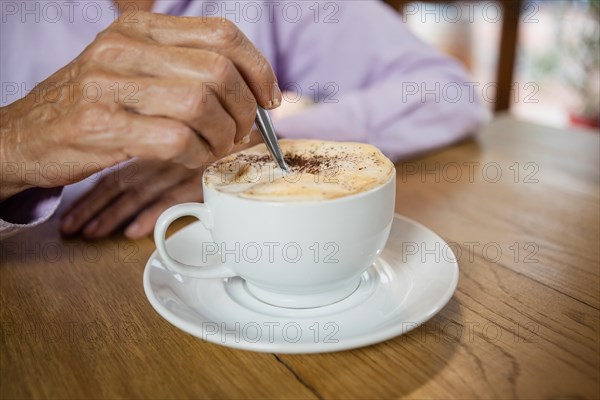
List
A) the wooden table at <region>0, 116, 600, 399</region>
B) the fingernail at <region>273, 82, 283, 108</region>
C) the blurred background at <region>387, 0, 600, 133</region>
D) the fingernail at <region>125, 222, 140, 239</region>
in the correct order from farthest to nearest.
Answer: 1. the blurred background at <region>387, 0, 600, 133</region>
2. the fingernail at <region>125, 222, 140, 239</region>
3. the fingernail at <region>273, 82, 283, 108</region>
4. the wooden table at <region>0, 116, 600, 399</region>

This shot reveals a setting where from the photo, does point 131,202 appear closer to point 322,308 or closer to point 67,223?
point 67,223

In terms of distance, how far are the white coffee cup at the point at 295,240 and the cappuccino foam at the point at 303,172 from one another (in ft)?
0.04

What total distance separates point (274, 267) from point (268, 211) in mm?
59

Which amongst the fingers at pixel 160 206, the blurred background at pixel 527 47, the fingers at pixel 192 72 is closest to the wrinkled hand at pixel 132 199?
the fingers at pixel 160 206

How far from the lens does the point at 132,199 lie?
760 mm

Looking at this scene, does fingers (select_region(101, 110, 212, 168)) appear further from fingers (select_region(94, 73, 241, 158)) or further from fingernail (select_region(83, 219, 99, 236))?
fingernail (select_region(83, 219, 99, 236))

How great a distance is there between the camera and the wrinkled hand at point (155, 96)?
0.50 m

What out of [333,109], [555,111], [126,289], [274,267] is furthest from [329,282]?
[555,111]

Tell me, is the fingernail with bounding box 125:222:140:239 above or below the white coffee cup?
below

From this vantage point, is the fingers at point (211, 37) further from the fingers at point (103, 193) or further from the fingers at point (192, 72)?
the fingers at point (103, 193)

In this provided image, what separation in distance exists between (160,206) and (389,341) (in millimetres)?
408

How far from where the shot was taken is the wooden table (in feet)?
1.40

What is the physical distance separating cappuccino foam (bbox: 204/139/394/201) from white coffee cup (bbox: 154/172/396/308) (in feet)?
0.04

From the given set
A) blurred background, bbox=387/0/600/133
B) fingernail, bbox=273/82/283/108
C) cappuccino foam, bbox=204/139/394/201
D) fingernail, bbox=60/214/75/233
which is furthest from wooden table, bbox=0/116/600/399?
blurred background, bbox=387/0/600/133
